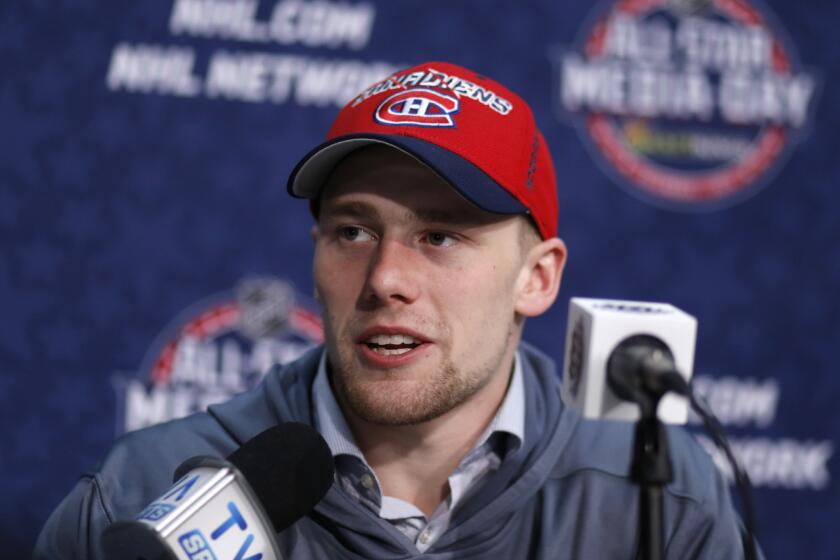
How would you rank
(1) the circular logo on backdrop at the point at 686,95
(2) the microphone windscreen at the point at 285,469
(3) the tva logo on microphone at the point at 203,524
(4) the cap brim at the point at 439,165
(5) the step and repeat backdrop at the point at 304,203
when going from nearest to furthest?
(3) the tva logo on microphone at the point at 203,524 < (2) the microphone windscreen at the point at 285,469 < (4) the cap brim at the point at 439,165 < (5) the step and repeat backdrop at the point at 304,203 < (1) the circular logo on backdrop at the point at 686,95

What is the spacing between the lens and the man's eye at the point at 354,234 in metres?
1.07

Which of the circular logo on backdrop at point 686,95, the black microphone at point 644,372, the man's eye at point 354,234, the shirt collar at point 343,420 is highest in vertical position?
the circular logo on backdrop at point 686,95

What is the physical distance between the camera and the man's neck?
112 cm

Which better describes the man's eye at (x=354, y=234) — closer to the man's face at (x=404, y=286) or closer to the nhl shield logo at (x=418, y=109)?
the man's face at (x=404, y=286)

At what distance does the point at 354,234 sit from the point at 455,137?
0.16 m

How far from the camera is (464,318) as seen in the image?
1.06 m

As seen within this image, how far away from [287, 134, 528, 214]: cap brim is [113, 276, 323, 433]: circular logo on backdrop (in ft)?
2.38

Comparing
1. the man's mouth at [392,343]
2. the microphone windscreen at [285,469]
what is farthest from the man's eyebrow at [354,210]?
the microphone windscreen at [285,469]

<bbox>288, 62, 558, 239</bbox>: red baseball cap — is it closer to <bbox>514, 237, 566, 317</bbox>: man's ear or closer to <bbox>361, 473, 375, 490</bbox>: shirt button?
<bbox>514, 237, 566, 317</bbox>: man's ear

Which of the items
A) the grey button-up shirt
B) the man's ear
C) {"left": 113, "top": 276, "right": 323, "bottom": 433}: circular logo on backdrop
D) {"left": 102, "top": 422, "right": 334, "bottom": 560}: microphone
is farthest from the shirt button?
{"left": 113, "top": 276, "right": 323, "bottom": 433}: circular logo on backdrop

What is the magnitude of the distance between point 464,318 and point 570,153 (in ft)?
2.84

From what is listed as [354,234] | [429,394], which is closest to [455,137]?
[354,234]

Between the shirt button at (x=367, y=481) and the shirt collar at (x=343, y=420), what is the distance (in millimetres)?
23

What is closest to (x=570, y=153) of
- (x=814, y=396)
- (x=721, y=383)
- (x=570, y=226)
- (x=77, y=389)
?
(x=570, y=226)
